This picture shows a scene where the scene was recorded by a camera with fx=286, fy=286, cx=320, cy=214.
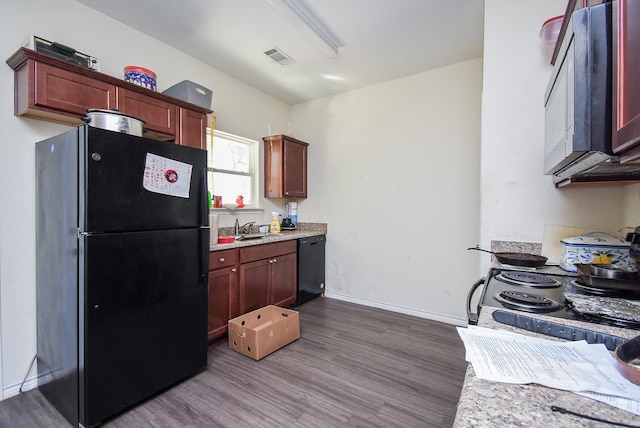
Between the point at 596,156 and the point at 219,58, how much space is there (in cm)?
315

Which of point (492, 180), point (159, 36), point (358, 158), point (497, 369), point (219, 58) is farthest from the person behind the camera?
point (358, 158)

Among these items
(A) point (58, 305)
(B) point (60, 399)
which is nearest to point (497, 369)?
(A) point (58, 305)

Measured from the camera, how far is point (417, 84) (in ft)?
10.7

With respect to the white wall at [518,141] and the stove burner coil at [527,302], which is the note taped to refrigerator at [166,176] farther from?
the white wall at [518,141]

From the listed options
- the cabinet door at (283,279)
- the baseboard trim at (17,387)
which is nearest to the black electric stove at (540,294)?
the cabinet door at (283,279)

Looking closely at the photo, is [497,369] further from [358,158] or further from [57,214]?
[358,158]

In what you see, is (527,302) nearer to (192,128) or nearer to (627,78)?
(627,78)

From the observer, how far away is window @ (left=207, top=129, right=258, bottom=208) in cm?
316

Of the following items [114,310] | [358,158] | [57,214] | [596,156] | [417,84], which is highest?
[417,84]

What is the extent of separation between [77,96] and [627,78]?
101 inches

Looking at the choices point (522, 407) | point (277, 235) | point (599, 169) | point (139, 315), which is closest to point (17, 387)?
point (139, 315)

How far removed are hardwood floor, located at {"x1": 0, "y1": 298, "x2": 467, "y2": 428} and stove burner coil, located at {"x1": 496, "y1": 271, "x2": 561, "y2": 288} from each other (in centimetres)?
90

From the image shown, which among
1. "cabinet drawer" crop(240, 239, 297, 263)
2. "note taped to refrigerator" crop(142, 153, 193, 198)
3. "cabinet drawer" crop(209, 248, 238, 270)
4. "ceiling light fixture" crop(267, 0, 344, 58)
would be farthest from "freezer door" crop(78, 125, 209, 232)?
"ceiling light fixture" crop(267, 0, 344, 58)

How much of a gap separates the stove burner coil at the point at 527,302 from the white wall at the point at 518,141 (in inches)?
38.1
